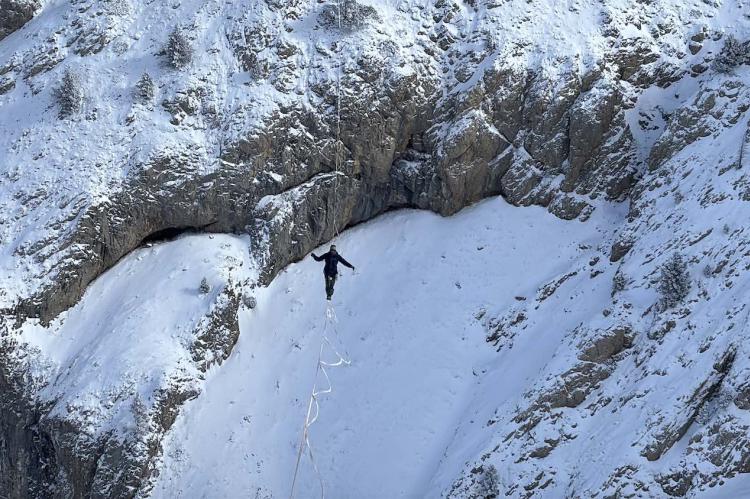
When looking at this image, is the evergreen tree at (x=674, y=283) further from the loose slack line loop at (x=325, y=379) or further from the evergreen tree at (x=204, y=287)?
the evergreen tree at (x=204, y=287)

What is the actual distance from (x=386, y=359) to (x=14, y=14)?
2126cm

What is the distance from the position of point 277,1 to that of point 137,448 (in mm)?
17362

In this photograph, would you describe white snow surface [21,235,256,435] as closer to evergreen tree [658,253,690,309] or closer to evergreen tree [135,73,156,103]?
evergreen tree [135,73,156,103]

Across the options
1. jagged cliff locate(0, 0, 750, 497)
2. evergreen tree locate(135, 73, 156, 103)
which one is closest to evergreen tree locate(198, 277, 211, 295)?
jagged cliff locate(0, 0, 750, 497)

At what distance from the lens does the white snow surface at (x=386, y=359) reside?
27.1 m

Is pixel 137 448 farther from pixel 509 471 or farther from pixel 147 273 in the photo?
pixel 509 471

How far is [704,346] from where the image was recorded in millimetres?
22000

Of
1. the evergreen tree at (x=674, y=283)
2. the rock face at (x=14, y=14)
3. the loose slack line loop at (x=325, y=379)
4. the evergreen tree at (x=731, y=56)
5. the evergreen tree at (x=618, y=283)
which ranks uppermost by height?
the rock face at (x=14, y=14)

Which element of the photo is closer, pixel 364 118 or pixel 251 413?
pixel 251 413

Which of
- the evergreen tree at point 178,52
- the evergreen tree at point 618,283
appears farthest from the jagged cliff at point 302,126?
the evergreen tree at point 618,283

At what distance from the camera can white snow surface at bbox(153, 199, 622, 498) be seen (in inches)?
1068

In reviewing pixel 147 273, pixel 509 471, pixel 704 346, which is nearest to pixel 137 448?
pixel 147 273

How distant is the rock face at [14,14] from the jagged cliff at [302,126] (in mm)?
2229

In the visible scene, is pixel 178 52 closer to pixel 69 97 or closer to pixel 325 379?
pixel 69 97
